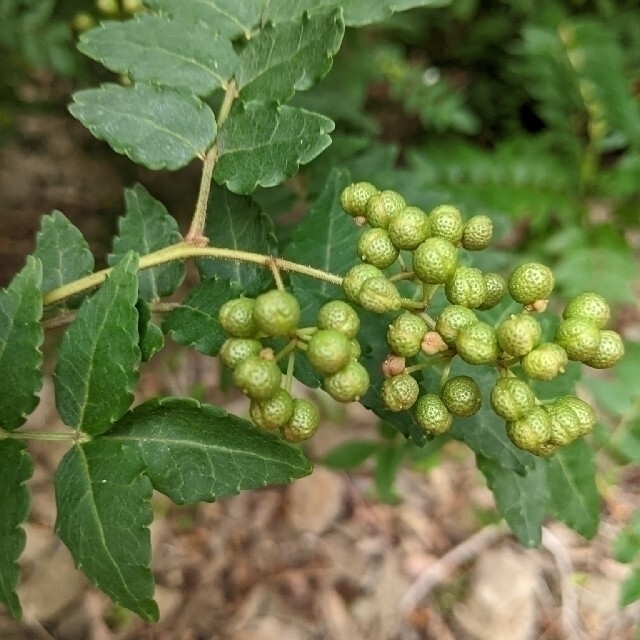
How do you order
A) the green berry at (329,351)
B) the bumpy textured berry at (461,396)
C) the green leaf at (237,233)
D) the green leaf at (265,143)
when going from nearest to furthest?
the green berry at (329,351)
the bumpy textured berry at (461,396)
the green leaf at (265,143)
the green leaf at (237,233)

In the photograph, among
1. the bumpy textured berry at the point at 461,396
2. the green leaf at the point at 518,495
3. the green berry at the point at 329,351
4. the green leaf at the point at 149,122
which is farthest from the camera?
the green leaf at the point at 518,495

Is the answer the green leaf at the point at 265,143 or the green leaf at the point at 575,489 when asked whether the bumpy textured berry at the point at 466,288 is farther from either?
the green leaf at the point at 575,489

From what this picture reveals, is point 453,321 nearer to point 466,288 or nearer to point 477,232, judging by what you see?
point 466,288

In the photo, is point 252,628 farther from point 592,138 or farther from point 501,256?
point 592,138

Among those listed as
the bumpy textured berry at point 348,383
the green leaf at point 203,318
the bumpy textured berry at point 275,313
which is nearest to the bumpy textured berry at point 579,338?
the bumpy textured berry at point 348,383

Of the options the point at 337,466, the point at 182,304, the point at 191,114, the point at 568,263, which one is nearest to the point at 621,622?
the point at 337,466

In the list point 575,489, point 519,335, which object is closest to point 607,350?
point 519,335
